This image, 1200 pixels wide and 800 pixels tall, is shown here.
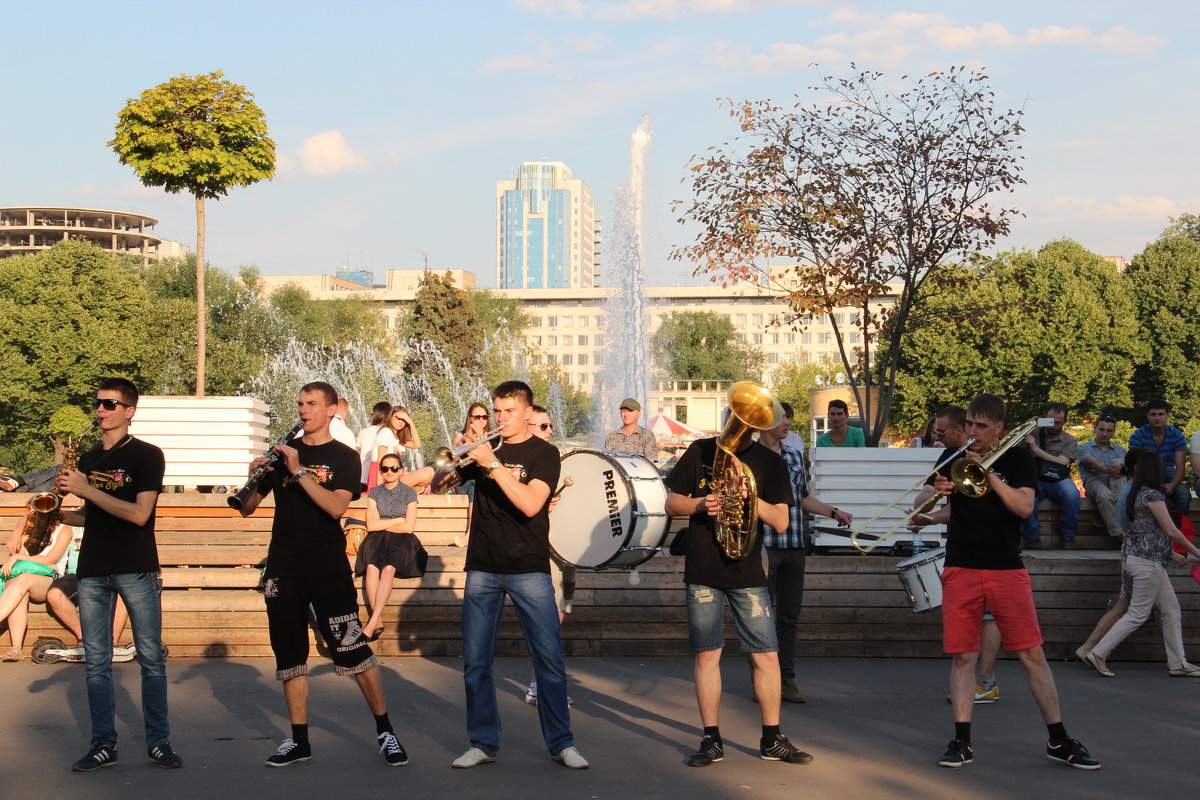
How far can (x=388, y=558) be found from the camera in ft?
35.0

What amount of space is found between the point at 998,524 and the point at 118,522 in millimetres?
4765

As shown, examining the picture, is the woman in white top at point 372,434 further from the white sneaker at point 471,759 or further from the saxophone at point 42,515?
the white sneaker at point 471,759

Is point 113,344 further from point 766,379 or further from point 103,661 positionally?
point 766,379

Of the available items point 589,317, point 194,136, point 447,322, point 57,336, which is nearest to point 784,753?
point 194,136

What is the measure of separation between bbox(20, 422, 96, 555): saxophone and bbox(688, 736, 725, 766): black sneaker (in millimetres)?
3696

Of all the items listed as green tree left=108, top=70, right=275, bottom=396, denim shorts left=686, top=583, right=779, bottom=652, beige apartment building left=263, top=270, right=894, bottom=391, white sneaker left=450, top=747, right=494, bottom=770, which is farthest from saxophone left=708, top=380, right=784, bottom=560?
beige apartment building left=263, top=270, right=894, bottom=391

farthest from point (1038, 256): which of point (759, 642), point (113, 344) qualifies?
point (759, 642)

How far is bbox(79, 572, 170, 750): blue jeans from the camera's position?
6.75 meters

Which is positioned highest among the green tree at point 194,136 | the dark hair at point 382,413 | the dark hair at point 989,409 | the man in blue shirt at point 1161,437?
the green tree at point 194,136

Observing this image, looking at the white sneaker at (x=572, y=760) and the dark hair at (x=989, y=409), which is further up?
the dark hair at (x=989, y=409)

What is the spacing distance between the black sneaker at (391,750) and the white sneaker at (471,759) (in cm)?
28

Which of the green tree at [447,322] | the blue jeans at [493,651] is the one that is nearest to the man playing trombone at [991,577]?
the blue jeans at [493,651]

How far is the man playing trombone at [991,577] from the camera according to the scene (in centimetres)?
684

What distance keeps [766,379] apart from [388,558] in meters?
118
